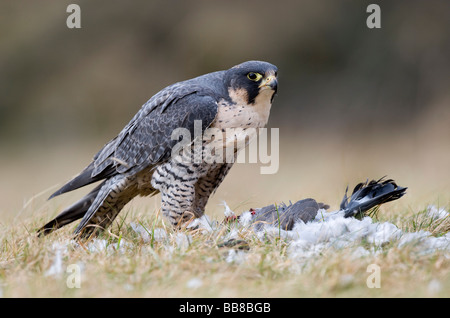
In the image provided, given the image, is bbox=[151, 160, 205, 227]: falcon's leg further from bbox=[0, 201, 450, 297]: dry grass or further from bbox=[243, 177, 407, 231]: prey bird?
bbox=[0, 201, 450, 297]: dry grass

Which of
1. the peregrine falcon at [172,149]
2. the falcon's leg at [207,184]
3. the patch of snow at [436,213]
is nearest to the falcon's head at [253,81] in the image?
the peregrine falcon at [172,149]

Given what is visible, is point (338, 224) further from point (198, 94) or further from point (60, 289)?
point (60, 289)

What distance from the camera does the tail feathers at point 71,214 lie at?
10.3ft

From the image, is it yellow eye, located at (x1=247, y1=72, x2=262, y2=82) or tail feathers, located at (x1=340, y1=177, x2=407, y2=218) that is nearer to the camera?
tail feathers, located at (x1=340, y1=177, x2=407, y2=218)

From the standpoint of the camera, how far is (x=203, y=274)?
7.13 feet

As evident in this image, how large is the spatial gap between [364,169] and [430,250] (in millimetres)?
3481

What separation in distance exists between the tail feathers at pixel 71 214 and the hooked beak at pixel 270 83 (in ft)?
4.12

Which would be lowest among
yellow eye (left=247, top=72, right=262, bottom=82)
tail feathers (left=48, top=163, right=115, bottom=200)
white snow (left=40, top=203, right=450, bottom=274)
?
white snow (left=40, top=203, right=450, bottom=274)

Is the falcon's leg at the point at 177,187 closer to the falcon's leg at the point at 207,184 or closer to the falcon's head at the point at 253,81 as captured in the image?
the falcon's leg at the point at 207,184

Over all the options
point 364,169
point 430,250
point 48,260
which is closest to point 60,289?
point 48,260

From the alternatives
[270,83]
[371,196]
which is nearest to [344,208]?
[371,196]

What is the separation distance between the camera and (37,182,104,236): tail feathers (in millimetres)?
3125

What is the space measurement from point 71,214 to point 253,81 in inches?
53.8

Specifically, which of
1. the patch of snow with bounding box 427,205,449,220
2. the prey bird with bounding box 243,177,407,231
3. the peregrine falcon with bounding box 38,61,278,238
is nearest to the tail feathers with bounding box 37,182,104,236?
the peregrine falcon with bounding box 38,61,278,238
